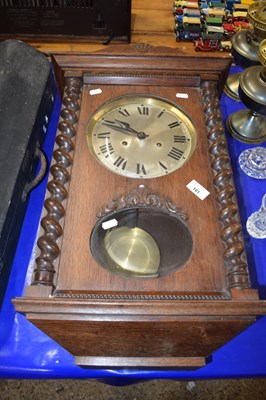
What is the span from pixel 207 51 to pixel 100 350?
1.54 meters

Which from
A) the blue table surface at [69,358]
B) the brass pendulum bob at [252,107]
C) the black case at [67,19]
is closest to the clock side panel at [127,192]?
the brass pendulum bob at [252,107]

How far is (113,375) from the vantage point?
1085 millimetres

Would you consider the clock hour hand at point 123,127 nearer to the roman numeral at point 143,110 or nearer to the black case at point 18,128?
the roman numeral at point 143,110

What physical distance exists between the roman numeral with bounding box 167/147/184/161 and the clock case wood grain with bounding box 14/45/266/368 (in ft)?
0.14

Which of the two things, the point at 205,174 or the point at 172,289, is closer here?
the point at 172,289

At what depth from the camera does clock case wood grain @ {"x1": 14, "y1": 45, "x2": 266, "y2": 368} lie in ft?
2.61

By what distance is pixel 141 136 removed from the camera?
1089 mm

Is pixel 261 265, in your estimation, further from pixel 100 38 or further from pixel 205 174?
pixel 100 38

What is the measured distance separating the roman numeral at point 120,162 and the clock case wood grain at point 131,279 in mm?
42

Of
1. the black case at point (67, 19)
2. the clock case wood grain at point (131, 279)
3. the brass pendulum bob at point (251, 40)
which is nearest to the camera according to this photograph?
the clock case wood grain at point (131, 279)

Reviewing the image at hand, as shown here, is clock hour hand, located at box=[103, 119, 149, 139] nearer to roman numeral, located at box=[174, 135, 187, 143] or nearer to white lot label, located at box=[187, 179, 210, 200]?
roman numeral, located at box=[174, 135, 187, 143]

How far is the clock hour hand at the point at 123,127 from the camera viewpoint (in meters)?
1.09

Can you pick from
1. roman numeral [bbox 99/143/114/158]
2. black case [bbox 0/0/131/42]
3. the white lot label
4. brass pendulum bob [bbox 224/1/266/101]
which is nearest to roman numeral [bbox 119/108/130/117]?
roman numeral [bbox 99/143/114/158]

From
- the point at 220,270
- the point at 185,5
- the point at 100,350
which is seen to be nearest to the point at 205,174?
the point at 220,270
